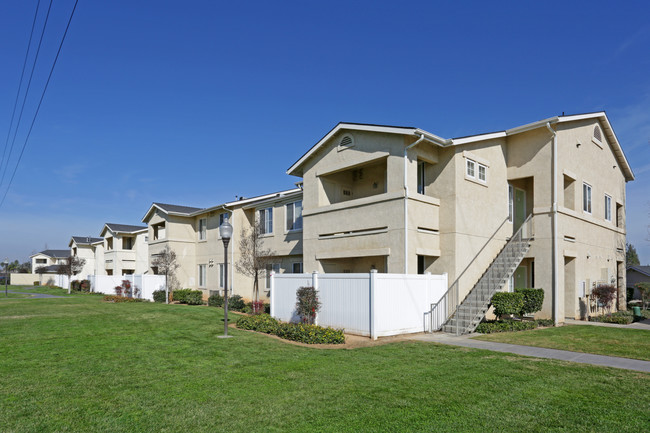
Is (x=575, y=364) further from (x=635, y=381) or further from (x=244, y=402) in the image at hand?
(x=244, y=402)

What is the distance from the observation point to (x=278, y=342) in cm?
1319

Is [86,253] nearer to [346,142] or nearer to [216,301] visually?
[216,301]

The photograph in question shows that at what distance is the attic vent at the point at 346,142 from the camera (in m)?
19.0

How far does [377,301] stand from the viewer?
1388cm

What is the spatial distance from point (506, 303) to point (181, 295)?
74.5 feet

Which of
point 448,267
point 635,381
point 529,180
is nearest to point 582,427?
point 635,381

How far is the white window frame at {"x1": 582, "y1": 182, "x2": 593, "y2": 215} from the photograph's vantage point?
2136 centimetres

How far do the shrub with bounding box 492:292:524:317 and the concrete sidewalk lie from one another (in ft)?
9.07

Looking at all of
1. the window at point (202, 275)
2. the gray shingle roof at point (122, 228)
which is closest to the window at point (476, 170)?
the window at point (202, 275)

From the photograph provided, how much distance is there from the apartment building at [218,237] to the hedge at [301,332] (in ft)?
28.0

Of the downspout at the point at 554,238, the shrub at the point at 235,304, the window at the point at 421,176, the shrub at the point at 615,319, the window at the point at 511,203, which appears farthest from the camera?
the shrub at the point at 235,304

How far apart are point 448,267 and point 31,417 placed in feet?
46.7

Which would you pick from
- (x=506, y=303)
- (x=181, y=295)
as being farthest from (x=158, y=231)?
(x=506, y=303)

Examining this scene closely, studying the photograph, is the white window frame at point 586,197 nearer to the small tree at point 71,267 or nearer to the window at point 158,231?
the window at point 158,231
